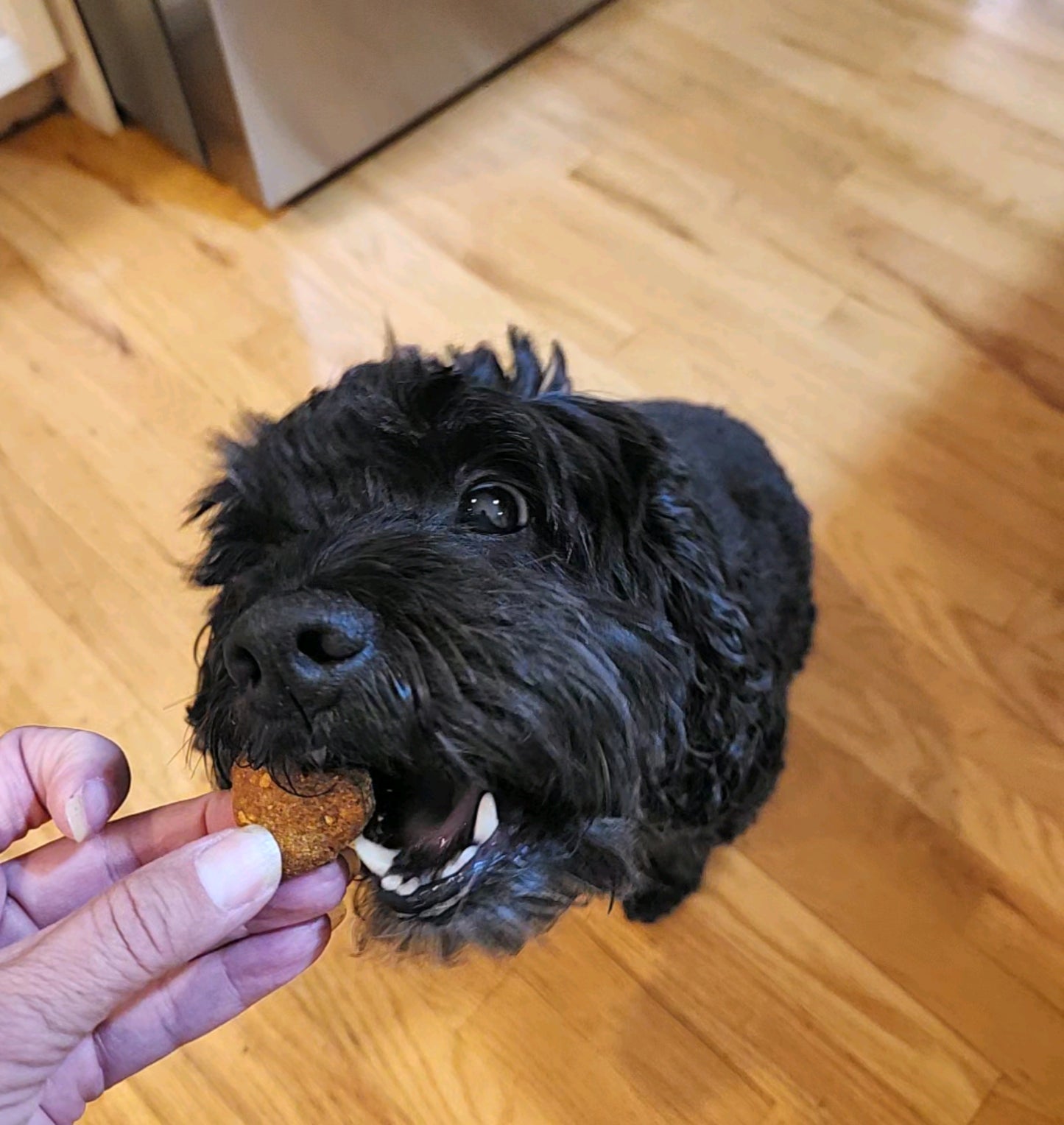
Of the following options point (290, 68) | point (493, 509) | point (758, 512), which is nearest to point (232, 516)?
point (493, 509)

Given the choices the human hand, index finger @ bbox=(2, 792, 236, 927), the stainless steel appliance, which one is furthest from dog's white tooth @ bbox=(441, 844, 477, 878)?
the stainless steel appliance

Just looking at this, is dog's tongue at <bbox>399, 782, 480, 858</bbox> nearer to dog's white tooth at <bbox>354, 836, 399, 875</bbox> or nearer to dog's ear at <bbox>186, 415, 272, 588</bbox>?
dog's white tooth at <bbox>354, 836, 399, 875</bbox>

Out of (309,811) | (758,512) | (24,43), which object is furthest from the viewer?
(24,43)

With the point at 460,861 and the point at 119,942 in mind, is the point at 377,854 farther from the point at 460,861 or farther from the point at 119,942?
the point at 119,942

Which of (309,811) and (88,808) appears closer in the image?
(309,811)

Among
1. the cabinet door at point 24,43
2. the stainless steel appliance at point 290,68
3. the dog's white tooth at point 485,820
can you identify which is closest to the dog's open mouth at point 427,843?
the dog's white tooth at point 485,820

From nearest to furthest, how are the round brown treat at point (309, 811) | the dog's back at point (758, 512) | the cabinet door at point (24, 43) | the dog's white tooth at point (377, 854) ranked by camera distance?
the round brown treat at point (309, 811), the dog's white tooth at point (377, 854), the dog's back at point (758, 512), the cabinet door at point (24, 43)

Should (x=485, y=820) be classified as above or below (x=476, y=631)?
below

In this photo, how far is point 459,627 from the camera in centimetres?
81

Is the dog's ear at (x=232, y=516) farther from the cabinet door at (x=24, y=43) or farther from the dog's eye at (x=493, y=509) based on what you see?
the cabinet door at (x=24, y=43)

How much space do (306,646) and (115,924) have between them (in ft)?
0.77

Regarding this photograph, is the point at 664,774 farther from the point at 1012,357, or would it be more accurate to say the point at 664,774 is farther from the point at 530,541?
the point at 1012,357

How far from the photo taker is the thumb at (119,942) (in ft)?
2.52

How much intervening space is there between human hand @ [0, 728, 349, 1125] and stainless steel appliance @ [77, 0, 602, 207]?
57.0 inches
